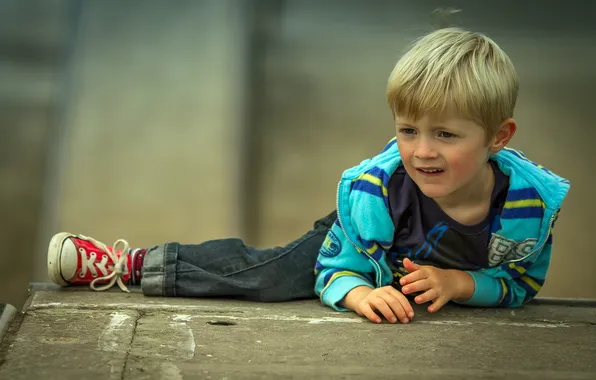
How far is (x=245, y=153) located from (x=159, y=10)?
0.71 m

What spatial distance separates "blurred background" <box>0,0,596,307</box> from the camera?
316 centimetres

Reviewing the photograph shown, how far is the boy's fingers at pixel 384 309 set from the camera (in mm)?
1603

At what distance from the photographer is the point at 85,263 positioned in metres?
1.84

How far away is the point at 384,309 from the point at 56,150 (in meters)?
2.04

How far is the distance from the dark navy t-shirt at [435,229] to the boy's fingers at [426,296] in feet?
0.36

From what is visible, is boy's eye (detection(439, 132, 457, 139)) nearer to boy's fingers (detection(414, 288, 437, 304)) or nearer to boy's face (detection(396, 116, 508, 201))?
boy's face (detection(396, 116, 508, 201))

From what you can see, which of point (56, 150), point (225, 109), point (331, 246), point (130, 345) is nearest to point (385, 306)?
point (331, 246)

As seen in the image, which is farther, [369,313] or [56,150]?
[56,150]

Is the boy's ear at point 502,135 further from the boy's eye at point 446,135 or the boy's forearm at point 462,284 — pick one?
the boy's forearm at point 462,284

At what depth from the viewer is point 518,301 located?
180cm

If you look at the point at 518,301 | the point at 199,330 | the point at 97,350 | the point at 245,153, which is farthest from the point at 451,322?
the point at 245,153

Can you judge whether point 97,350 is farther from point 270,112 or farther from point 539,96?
point 539,96

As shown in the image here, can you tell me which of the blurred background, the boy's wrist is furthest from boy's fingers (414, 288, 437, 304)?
the blurred background

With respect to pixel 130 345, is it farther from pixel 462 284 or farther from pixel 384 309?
pixel 462 284
